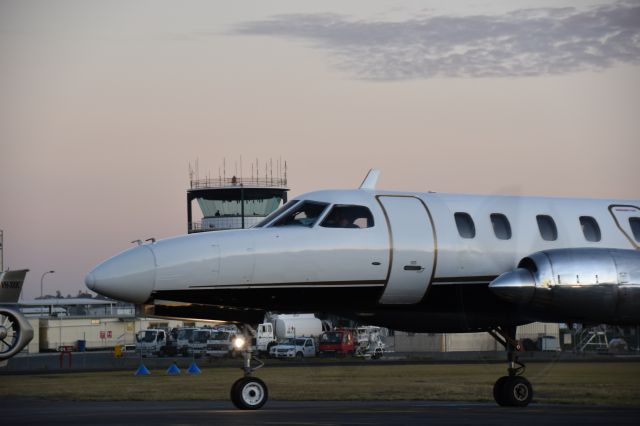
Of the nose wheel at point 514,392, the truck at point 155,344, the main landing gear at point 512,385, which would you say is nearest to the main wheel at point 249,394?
the main landing gear at point 512,385

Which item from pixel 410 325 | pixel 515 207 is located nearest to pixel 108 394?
pixel 410 325

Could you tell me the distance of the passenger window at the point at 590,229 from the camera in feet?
75.5

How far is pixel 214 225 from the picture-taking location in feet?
318

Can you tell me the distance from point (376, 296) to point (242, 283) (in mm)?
2769

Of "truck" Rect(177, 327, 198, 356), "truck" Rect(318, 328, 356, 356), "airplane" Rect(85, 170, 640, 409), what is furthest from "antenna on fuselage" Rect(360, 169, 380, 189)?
"truck" Rect(177, 327, 198, 356)

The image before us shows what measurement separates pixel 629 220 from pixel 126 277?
10.8m

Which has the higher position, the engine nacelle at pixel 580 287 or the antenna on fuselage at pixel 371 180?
the antenna on fuselage at pixel 371 180

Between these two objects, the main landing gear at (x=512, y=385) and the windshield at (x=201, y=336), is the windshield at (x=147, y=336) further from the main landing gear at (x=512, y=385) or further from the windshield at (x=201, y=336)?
the main landing gear at (x=512, y=385)

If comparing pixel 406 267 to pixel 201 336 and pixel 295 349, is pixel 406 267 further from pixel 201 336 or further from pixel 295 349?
pixel 201 336

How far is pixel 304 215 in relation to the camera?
21.5 metres

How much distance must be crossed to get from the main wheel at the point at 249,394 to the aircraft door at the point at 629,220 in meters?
8.29

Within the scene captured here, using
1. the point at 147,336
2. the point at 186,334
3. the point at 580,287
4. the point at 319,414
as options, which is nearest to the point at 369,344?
the point at 186,334

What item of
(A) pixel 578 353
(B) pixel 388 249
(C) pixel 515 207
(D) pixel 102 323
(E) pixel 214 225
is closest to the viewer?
(B) pixel 388 249

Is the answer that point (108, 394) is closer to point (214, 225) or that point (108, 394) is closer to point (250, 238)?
point (250, 238)
